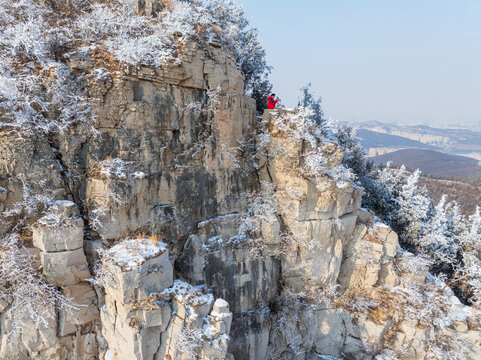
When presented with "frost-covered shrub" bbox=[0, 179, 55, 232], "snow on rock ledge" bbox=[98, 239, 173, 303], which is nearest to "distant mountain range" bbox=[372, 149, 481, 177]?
"snow on rock ledge" bbox=[98, 239, 173, 303]

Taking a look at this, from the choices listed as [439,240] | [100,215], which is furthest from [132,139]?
[439,240]

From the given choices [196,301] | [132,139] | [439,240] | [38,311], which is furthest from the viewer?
[439,240]

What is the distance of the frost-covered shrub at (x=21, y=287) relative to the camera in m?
9.45

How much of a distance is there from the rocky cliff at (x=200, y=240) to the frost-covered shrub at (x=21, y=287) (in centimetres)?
7

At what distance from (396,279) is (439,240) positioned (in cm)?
720

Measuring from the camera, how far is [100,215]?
1091cm

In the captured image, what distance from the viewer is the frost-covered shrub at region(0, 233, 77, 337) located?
9445 mm

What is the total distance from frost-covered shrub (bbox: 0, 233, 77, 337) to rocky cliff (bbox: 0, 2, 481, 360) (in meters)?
0.07

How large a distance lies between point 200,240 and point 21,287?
7.19 meters

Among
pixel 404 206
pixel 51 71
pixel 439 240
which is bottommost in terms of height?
pixel 439 240

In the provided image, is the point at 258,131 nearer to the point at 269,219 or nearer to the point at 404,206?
the point at 269,219

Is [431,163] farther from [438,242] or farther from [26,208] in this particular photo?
[26,208]

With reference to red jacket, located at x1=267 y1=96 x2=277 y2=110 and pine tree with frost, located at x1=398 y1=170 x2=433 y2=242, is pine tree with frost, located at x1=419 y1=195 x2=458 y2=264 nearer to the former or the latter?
pine tree with frost, located at x1=398 y1=170 x2=433 y2=242

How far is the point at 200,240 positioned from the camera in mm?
13625
